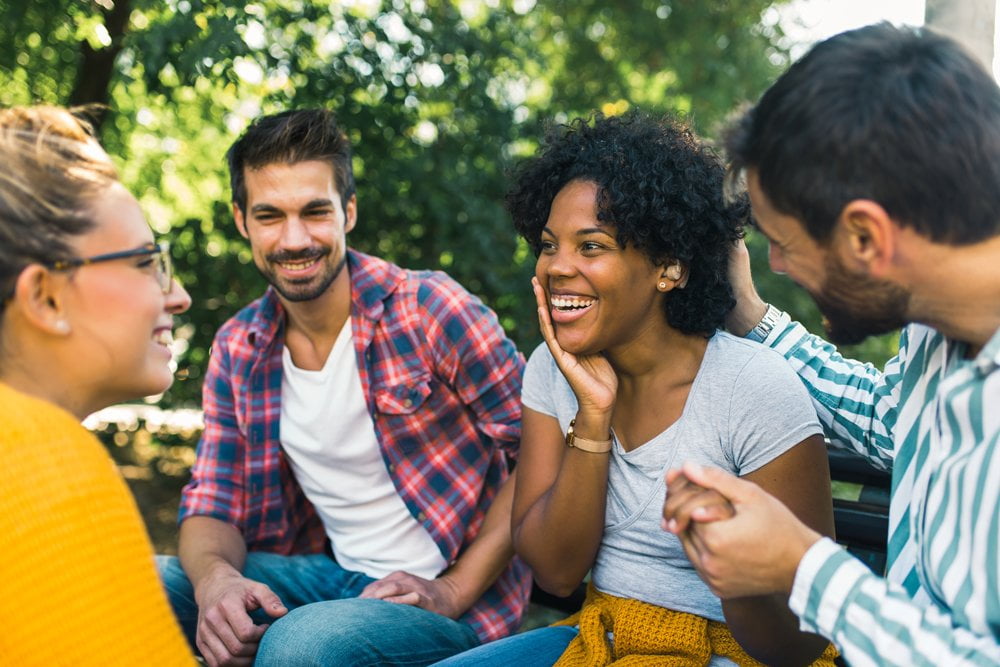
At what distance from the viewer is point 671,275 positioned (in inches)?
101

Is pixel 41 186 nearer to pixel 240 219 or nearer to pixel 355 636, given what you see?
pixel 355 636

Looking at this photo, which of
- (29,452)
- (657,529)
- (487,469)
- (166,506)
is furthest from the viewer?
(166,506)

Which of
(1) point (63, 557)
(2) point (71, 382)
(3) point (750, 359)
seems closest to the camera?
(1) point (63, 557)

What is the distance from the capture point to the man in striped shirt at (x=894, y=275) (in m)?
1.56

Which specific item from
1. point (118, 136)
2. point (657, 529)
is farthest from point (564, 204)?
point (118, 136)

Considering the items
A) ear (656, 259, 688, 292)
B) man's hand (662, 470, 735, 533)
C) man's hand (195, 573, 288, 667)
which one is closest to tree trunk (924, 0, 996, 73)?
ear (656, 259, 688, 292)

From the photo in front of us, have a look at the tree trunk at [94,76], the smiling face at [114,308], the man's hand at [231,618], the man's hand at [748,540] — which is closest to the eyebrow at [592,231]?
the man's hand at [748,540]

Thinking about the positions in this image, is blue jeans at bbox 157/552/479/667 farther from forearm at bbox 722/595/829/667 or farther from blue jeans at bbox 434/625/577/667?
forearm at bbox 722/595/829/667

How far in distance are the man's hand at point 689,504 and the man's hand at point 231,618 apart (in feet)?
4.71

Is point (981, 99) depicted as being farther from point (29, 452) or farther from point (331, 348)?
point (331, 348)

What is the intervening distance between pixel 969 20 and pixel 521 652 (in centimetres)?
210

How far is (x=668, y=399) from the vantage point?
2533 millimetres

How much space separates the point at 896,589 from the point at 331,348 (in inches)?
84.3

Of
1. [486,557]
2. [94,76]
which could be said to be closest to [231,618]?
[486,557]
